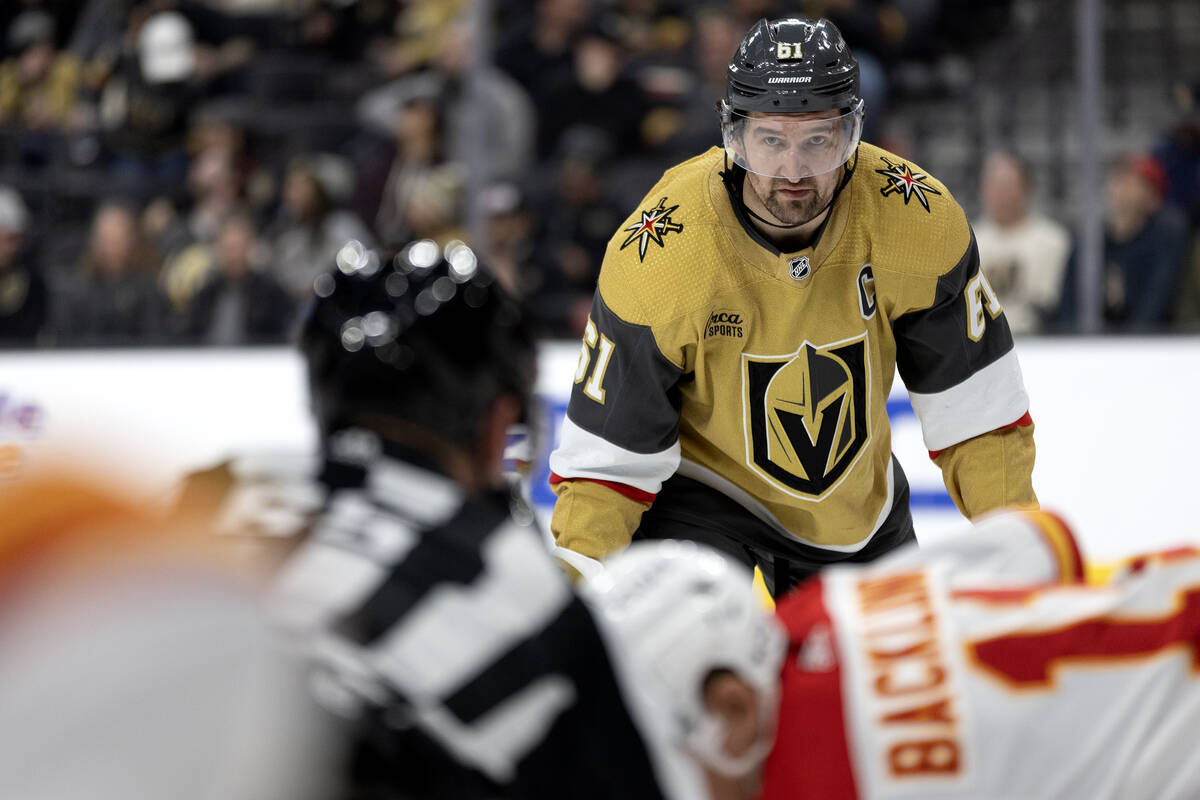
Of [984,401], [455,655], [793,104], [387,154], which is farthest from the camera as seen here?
[387,154]

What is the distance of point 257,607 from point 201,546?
0.06 m

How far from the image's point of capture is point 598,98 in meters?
5.70

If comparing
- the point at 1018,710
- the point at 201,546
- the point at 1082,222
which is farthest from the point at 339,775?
the point at 1082,222


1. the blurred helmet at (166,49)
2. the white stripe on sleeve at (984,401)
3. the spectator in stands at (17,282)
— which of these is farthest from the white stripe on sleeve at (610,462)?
the blurred helmet at (166,49)

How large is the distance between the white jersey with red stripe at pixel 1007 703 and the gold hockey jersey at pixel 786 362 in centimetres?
110

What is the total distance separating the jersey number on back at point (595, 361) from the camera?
8.37 feet

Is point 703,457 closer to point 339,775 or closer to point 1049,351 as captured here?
point 339,775

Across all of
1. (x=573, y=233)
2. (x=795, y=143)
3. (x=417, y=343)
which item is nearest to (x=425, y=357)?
(x=417, y=343)

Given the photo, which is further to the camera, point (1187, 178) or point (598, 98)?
point (598, 98)

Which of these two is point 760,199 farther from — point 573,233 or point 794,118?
point 573,233

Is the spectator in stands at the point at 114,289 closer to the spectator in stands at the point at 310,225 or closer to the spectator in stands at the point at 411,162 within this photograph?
the spectator in stands at the point at 310,225

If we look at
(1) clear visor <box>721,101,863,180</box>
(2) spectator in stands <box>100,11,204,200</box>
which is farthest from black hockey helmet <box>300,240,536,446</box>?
(2) spectator in stands <box>100,11,204,200</box>

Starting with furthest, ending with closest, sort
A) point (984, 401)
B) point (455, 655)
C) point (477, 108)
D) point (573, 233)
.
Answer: point (573, 233)
point (477, 108)
point (984, 401)
point (455, 655)

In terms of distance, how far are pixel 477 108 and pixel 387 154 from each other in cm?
51
